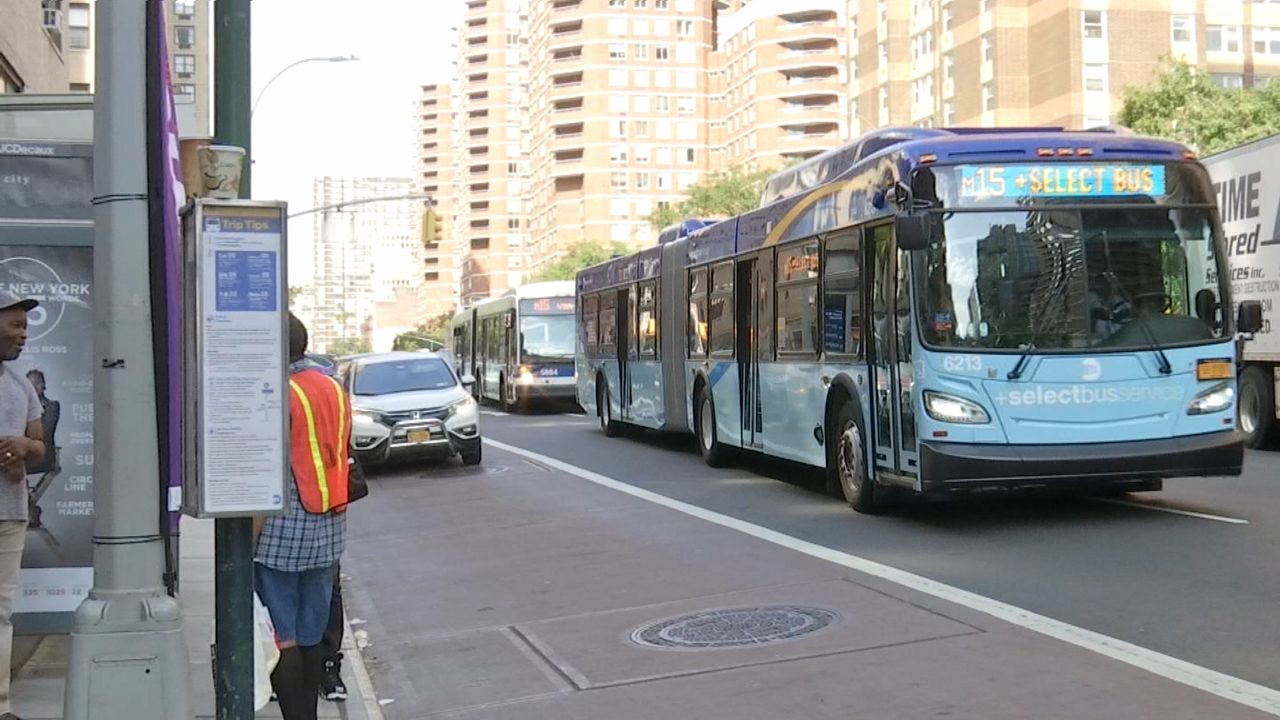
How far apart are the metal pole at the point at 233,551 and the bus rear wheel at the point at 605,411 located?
1988cm

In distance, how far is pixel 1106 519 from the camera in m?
11.9

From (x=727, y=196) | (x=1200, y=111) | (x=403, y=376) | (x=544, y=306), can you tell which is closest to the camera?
(x=403, y=376)

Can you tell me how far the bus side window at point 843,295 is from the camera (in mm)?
13062

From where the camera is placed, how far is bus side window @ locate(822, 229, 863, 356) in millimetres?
13062

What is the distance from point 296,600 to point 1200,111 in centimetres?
3926

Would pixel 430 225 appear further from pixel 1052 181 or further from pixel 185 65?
pixel 185 65

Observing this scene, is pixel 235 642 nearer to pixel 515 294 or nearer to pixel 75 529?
pixel 75 529

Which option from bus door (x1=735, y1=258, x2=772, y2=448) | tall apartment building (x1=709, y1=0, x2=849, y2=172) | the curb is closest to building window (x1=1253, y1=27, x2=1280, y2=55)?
tall apartment building (x1=709, y1=0, x2=849, y2=172)

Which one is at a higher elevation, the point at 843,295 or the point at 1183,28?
the point at 1183,28

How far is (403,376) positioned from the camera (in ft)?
67.9

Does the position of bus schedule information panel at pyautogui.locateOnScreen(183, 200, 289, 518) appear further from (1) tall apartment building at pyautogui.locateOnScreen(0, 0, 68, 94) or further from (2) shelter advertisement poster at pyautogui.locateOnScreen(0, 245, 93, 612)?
(1) tall apartment building at pyautogui.locateOnScreen(0, 0, 68, 94)

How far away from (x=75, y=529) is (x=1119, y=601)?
5747mm

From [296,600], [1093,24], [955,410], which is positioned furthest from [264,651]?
[1093,24]

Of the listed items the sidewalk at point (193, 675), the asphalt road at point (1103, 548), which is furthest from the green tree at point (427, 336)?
the sidewalk at point (193, 675)
